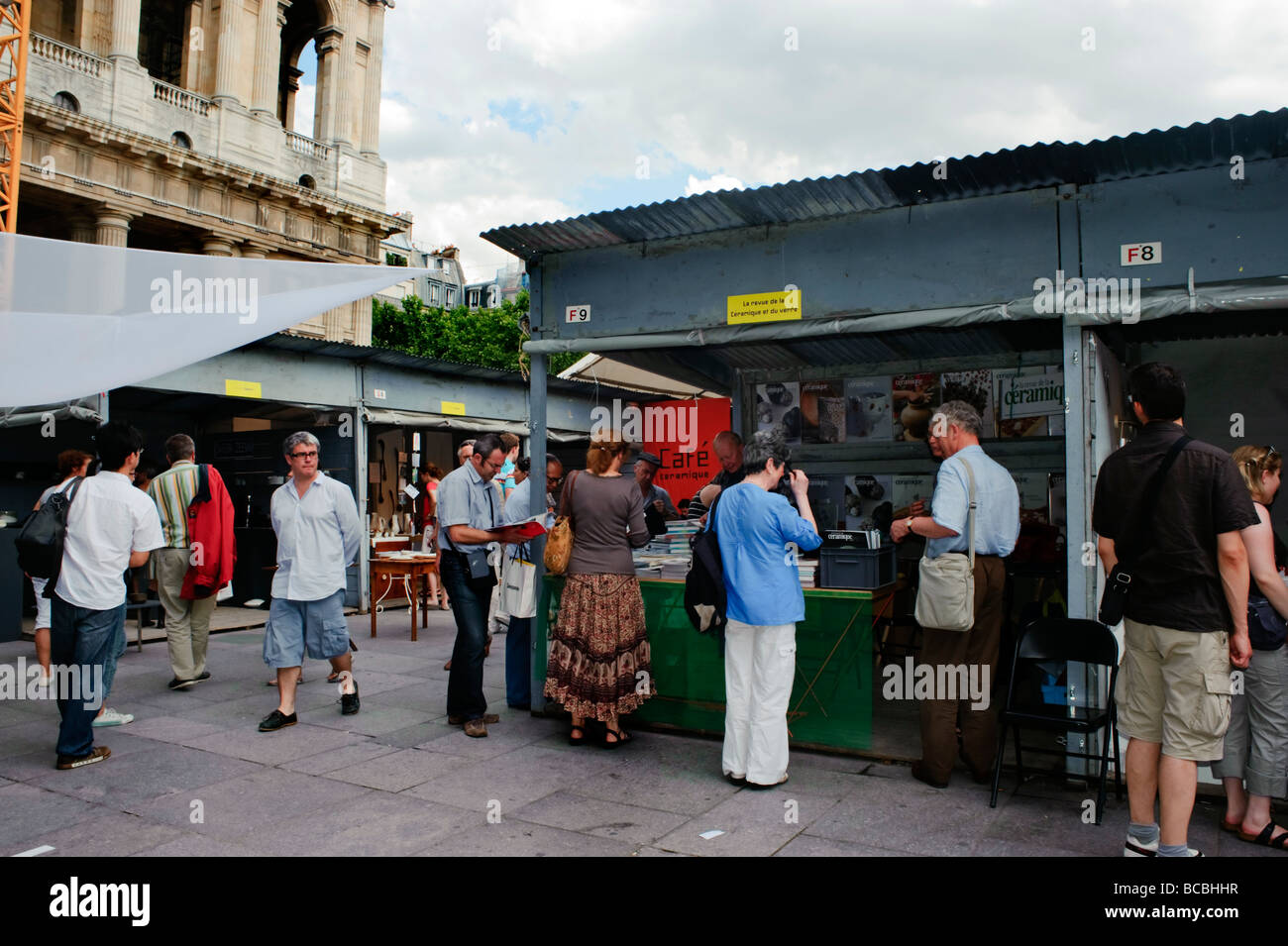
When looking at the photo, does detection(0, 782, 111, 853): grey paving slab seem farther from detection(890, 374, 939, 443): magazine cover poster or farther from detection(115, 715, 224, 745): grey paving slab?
detection(890, 374, 939, 443): magazine cover poster

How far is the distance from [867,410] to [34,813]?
6.67 m

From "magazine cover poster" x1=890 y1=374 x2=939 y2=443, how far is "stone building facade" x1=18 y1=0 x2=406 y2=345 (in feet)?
66.9

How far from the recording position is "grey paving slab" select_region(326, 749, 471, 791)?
15.8 ft

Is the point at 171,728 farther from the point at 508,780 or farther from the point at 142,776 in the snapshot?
the point at 508,780

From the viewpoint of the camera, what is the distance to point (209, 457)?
12.9 meters

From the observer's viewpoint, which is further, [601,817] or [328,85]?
[328,85]

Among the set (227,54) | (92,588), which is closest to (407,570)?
(92,588)

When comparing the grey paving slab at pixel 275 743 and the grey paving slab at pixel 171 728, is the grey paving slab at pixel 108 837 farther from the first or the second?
the grey paving slab at pixel 171 728

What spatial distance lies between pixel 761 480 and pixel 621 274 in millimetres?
2072

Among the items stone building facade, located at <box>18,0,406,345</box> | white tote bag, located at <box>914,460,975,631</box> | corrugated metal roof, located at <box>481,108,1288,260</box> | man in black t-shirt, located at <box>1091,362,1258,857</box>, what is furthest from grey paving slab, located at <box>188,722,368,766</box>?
stone building facade, located at <box>18,0,406,345</box>

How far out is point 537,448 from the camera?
6215mm

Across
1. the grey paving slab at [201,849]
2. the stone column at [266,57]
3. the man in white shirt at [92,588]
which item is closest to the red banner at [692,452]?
the man in white shirt at [92,588]

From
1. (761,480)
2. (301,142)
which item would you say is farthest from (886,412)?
(301,142)

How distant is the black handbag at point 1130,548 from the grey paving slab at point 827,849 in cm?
135
